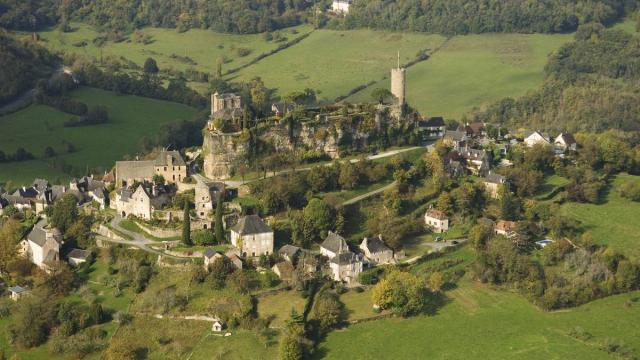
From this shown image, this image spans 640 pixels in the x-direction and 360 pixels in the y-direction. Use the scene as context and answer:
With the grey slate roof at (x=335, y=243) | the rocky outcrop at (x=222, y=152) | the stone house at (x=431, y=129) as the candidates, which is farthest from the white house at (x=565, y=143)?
the rocky outcrop at (x=222, y=152)

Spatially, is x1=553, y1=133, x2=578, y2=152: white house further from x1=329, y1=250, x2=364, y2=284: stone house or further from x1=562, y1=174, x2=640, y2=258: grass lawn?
x1=329, y1=250, x2=364, y2=284: stone house

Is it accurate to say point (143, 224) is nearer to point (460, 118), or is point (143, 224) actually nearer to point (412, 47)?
point (460, 118)

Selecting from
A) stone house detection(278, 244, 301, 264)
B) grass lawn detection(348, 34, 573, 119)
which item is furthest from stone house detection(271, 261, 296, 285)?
grass lawn detection(348, 34, 573, 119)

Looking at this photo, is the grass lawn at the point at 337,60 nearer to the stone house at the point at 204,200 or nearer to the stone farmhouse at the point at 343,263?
the stone house at the point at 204,200

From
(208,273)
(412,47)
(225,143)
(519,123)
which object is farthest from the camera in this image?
(412,47)

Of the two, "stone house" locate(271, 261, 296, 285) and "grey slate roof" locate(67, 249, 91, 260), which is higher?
"stone house" locate(271, 261, 296, 285)

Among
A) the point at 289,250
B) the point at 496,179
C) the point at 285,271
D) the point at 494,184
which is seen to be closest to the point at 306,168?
the point at 289,250

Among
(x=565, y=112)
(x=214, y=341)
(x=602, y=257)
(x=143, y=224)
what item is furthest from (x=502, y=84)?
(x=214, y=341)
